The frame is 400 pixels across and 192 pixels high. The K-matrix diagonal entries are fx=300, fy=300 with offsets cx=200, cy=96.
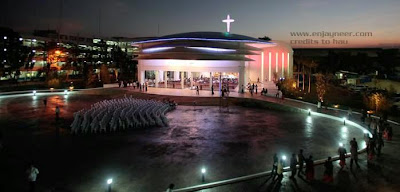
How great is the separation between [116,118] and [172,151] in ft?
23.9

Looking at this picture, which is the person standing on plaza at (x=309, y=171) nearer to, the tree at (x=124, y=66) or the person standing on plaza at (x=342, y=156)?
the person standing on plaza at (x=342, y=156)

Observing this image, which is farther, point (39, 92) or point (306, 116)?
point (39, 92)

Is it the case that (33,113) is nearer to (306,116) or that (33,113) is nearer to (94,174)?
(94,174)

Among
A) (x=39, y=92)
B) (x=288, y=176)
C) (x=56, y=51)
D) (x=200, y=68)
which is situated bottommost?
(x=288, y=176)

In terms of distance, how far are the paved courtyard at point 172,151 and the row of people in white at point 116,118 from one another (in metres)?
1.07

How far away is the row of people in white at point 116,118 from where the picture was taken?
802 inches

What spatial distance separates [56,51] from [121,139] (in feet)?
176

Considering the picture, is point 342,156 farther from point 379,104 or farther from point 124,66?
point 124,66

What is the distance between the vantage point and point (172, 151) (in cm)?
1587

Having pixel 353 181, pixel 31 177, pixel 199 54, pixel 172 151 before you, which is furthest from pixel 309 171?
pixel 199 54

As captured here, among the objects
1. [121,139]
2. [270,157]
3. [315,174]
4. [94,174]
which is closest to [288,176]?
[315,174]

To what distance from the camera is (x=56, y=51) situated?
64000mm

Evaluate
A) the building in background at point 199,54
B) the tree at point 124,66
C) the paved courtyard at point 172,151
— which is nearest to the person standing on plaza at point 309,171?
the paved courtyard at point 172,151

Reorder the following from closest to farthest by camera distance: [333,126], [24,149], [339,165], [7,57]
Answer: [339,165], [24,149], [333,126], [7,57]
